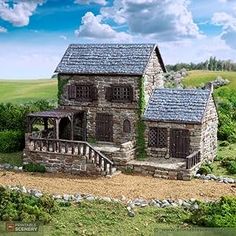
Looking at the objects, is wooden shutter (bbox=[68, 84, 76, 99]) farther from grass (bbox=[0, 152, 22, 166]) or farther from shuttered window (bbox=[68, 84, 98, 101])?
grass (bbox=[0, 152, 22, 166])

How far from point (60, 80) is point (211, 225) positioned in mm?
19824

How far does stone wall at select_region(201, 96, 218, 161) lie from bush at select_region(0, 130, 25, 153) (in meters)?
13.6

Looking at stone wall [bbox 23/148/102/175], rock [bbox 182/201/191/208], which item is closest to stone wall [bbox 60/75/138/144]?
stone wall [bbox 23/148/102/175]

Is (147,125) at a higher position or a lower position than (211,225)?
higher

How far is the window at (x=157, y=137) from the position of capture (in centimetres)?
3488

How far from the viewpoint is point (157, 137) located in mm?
35188

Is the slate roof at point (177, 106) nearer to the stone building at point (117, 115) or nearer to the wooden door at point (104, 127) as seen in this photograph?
the stone building at point (117, 115)

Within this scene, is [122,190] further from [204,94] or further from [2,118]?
[2,118]

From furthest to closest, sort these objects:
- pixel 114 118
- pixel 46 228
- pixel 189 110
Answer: pixel 114 118
pixel 189 110
pixel 46 228

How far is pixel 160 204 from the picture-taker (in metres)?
25.4

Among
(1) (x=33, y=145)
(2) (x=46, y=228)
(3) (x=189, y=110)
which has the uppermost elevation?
(3) (x=189, y=110)

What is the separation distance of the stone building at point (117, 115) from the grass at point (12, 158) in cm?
181

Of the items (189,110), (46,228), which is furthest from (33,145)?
(46,228)

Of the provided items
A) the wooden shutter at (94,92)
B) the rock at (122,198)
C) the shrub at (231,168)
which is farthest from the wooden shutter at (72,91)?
the rock at (122,198)
